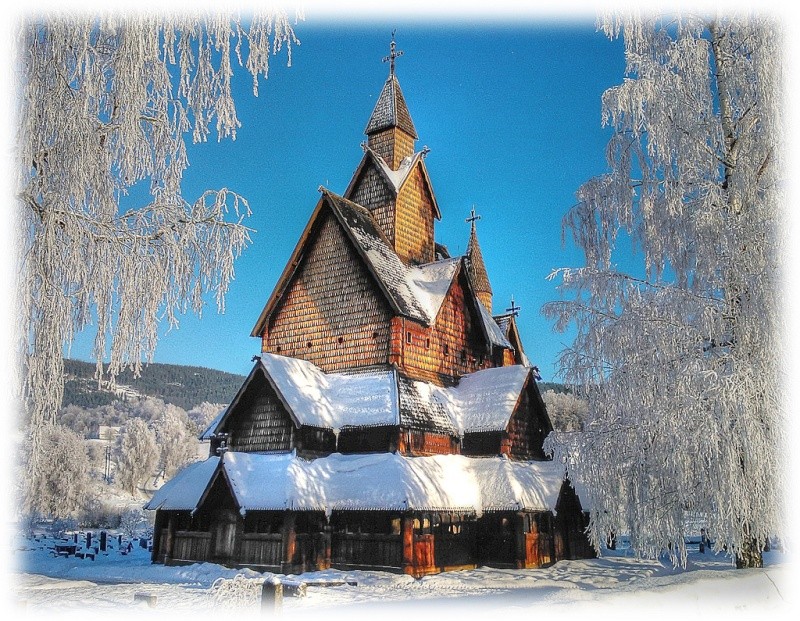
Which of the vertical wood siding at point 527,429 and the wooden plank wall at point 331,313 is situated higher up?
the wooden plank wall at point 331,313

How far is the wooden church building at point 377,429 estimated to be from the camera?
19453 millimetres

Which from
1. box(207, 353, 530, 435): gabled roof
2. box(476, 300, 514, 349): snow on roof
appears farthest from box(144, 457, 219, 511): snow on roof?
box(476, 300, 514, 349): snow on roof

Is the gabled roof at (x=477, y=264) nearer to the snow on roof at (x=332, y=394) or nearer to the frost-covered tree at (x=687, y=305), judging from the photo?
the snow on roof at (x=332, y=394)

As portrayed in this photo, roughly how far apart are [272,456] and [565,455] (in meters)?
11.1

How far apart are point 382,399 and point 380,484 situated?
3145 millimetres

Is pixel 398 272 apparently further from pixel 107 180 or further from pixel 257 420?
pixel 107 180

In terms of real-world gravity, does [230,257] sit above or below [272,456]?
above

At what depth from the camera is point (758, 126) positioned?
1171 centimetres

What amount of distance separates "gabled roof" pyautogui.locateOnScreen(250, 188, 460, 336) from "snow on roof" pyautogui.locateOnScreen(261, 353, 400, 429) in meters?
2.83

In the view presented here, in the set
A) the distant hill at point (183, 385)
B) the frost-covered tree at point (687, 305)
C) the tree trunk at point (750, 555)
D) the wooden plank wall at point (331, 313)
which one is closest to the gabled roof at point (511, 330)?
the wooden plank wall at point (331, 313)

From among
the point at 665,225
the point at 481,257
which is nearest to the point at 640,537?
the point at 665,225

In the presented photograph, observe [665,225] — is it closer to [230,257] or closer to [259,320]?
[230,257]

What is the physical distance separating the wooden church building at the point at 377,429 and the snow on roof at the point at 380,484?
5cm

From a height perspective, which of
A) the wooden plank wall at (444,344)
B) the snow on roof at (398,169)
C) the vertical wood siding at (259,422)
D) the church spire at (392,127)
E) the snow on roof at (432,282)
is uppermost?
the church spire at (392,127)
